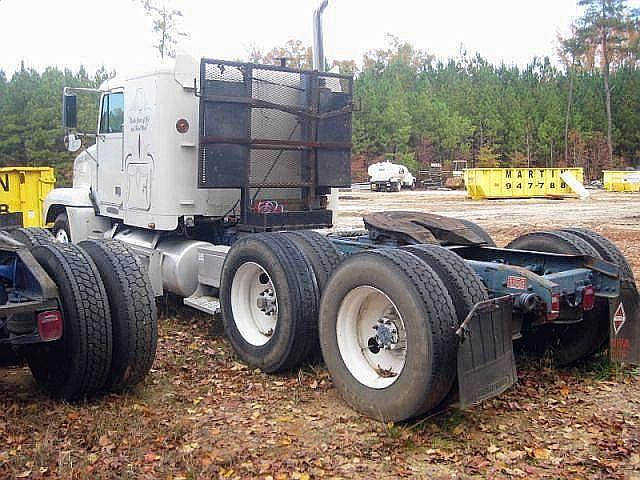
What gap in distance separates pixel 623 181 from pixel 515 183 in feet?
31.9

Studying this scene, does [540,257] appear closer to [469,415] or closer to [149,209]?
[469,415]

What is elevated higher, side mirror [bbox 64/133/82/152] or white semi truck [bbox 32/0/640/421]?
side mirror [bbox 64/133/82/152]

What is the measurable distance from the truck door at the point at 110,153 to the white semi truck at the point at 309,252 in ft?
0.10

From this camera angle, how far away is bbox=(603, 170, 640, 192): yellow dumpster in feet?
135

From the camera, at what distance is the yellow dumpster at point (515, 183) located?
3506 cm

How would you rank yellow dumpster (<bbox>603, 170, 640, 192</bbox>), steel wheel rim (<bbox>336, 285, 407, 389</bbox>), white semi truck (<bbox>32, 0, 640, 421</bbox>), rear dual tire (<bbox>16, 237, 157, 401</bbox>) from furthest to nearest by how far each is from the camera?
yellow dumpster (<bbox>603, 170, 640, 192</bbox>)
steel wheel rim (<bbox>336, 285, 407, 389</bbox>)
rear dual tire (<bbox>16, 237, 157, 401</bbox>)
white semi truck (<bbox>32, 0, 640, 421</bbox>)

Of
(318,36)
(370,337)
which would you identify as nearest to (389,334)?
(370,337)

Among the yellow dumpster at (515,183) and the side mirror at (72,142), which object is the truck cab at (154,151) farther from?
the yellow dumpster at (515,183)

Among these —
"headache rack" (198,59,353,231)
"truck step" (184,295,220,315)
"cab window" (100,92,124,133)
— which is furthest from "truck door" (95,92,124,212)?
"truck step" (184,295,220,315)

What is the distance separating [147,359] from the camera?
5.11 metres

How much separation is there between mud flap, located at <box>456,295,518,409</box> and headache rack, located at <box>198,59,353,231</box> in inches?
132

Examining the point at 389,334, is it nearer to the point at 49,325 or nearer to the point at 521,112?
the point at 49,325

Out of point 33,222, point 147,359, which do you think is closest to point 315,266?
point 147,359

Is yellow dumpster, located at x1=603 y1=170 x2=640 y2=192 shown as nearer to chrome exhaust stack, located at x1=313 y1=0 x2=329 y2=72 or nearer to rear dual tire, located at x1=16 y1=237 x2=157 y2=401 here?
chrome exhaust stack, located at x1=313 y1=0 x2=329 y2=72
